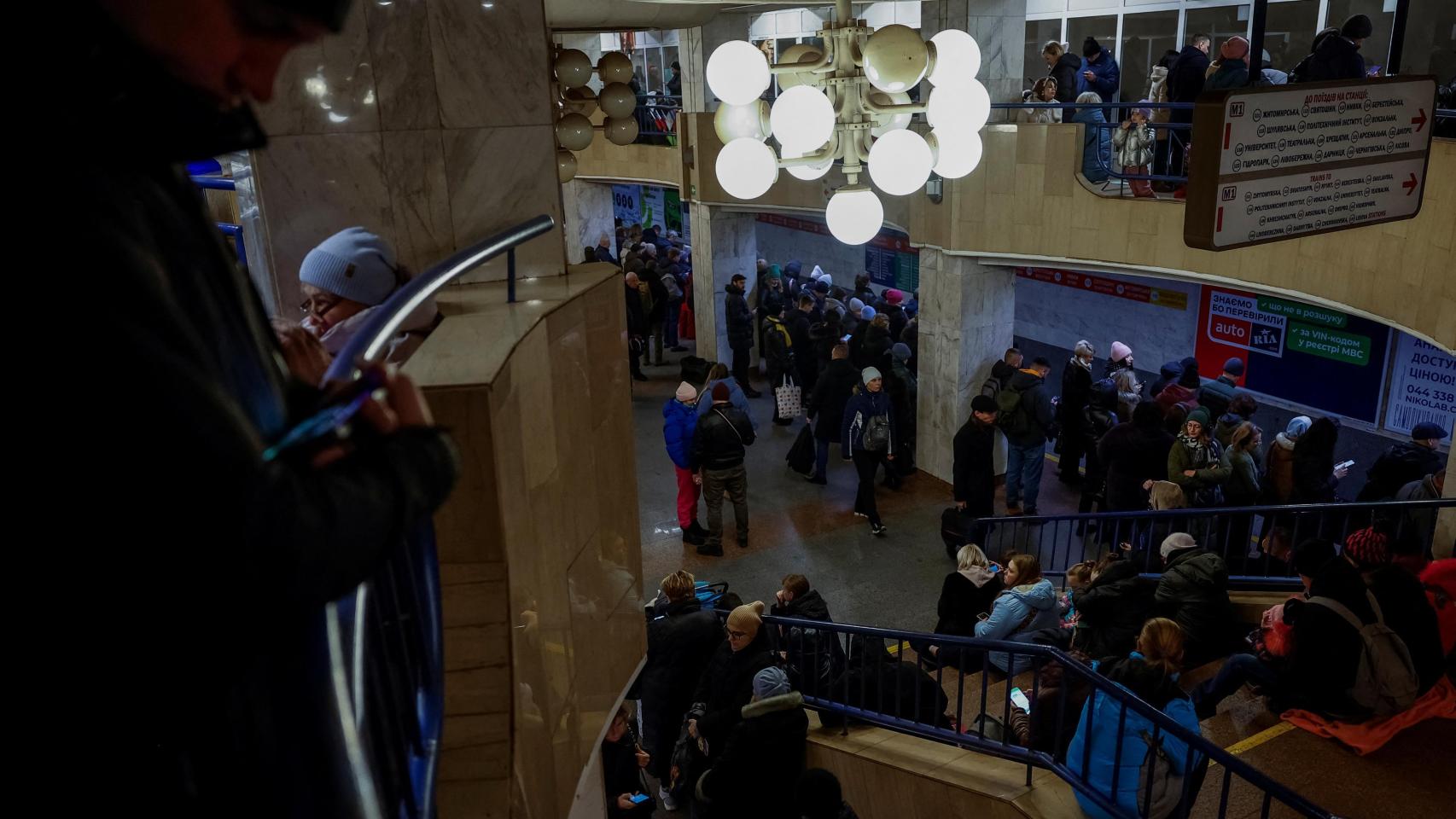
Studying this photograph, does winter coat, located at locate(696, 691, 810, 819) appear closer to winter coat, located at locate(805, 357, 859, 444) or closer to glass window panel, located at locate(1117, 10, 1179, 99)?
winter coat, located at locate(805, 357, 859, 444)

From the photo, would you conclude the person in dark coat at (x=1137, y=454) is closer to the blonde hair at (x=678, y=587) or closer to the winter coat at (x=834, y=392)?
the winter coat at (x=834, y=392)

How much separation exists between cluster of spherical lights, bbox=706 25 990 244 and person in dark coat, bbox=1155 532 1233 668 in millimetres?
2712

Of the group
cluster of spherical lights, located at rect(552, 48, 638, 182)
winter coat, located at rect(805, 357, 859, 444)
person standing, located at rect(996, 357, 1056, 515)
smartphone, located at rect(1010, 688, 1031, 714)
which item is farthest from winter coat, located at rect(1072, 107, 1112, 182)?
smartphone, located at rect(1010, 688, 1031, 714)

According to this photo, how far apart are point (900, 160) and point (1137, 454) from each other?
4.75 m

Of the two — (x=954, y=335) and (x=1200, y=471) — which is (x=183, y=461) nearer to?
(x=1200, y=471)

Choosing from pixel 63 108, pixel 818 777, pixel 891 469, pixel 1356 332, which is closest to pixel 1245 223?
pixel 818 777

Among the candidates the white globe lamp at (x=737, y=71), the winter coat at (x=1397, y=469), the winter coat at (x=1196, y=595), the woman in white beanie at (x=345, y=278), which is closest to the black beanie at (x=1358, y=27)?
the winter coat at (x=1397, y=469)

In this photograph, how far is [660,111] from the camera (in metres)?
16.8

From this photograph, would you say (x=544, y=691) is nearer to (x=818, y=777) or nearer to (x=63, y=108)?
(x=818, y=777)

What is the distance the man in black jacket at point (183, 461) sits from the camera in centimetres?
84

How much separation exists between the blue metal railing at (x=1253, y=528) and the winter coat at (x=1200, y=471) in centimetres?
21

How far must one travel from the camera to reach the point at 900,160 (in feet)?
15.6

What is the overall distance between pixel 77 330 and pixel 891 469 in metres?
10.6

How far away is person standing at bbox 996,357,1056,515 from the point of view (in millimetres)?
9719
